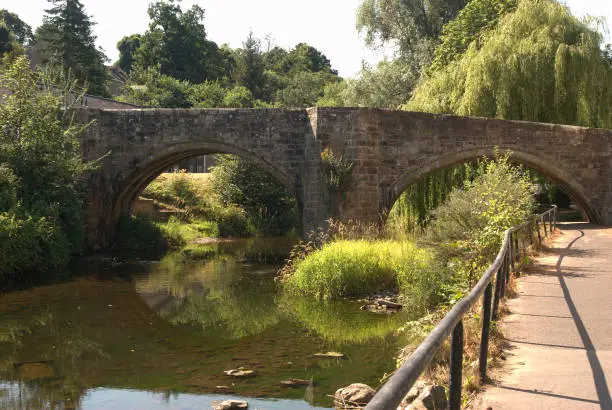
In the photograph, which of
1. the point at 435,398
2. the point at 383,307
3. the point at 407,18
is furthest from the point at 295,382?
the point at 407,18

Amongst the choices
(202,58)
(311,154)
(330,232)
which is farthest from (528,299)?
(202,58)

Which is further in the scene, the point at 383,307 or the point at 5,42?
the point at 5,42

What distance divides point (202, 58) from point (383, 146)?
30.2m

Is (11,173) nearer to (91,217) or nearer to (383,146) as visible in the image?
(91,217)

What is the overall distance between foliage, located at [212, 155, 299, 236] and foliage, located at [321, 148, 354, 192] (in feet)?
25.1

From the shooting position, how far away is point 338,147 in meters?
13.3

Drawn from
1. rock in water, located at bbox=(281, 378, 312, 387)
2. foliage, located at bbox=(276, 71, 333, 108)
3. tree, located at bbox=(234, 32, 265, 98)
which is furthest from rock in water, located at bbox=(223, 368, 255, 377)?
tree, located at bbox=(234, 32, 265, 98)

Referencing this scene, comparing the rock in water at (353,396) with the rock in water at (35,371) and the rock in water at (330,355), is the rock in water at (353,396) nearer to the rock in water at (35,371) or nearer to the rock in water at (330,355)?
the rock in water at (330,355)

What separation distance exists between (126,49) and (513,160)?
4250cm

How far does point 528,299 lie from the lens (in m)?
5.75

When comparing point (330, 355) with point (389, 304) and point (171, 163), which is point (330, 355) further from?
point (171, 163)

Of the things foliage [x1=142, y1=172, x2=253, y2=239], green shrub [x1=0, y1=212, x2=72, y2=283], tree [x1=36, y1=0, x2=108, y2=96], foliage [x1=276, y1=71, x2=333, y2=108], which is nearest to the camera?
green shrub [x1=0, y1=212, x2=72, y2=283]

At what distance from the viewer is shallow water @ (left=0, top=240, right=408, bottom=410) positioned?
18.9ft

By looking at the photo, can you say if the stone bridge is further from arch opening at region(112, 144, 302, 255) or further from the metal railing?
the metal railing
